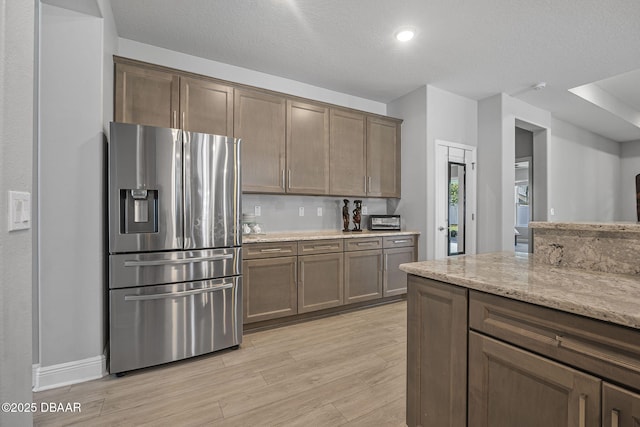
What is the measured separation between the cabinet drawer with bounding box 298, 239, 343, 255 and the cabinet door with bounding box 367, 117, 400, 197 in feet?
3.22

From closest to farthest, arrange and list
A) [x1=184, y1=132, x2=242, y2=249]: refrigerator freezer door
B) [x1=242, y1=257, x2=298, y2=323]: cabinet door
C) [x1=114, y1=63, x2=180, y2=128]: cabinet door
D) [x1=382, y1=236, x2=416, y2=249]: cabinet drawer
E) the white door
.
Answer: [x1=184, y1=132, x2=242, y2=249]: refrigerator freezer door, [x1=114, y1=63, x2=180, y2=128]: cabinet door, [x1=242, y1=257, x2=298, y2=323]: cabinet door, [x1=382, y1=236, x2=416, y2=249]: cabinet drawer, the white door

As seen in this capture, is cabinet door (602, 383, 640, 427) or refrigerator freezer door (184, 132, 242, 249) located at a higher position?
refrigerator freezer door (184, 132, 242, 249)

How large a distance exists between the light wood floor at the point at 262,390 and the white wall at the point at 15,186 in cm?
89

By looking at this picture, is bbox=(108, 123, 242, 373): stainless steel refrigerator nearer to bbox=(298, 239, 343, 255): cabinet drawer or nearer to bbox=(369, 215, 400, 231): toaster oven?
bbox=(298, 239, 343, 255): cabinet drawer

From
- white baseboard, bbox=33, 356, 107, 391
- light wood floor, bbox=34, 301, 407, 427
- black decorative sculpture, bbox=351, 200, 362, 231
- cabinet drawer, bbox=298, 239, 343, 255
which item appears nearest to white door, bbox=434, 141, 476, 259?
black decorative sculpture, bbox=351, 200, 362, 231

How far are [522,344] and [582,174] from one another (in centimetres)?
671

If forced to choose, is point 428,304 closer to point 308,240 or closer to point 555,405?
point 555,405

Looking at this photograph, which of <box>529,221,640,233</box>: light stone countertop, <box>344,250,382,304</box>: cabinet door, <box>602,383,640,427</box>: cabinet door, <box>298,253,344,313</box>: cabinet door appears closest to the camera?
<box>602,383,640,427</box>: cabinet door

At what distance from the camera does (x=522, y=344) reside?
1.03 m

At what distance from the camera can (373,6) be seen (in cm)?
233

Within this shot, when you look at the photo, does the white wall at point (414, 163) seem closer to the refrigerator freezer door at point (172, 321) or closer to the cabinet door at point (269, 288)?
the cabinet door at point (269, 288)

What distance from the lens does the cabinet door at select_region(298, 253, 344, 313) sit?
10.1ft

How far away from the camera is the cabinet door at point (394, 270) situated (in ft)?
12.0

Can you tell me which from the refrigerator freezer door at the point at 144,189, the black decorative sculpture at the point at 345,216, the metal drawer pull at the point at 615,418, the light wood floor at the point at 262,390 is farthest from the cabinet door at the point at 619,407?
the black decorative sculpture at the point at 345,216
